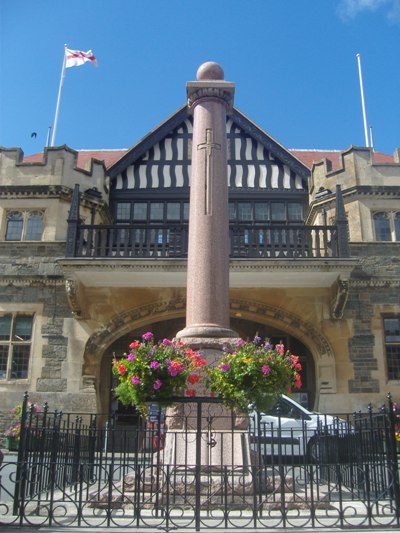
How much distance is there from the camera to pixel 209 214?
809 centimetres

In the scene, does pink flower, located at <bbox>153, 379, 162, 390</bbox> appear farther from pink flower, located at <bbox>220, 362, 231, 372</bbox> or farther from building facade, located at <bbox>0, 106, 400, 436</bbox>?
building facade, located at <bbox>0, 106, 400, 436</bbox>

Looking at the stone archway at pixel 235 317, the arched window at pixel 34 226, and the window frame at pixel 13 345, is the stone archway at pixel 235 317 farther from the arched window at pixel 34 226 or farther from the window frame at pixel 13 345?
the arched window at pixel 34 226

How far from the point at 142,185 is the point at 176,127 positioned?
2.41m

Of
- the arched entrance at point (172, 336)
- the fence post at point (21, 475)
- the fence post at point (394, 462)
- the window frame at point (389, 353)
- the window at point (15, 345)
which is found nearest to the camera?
the fence post at point (394, 462)

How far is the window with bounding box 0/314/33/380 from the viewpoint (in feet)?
46.9

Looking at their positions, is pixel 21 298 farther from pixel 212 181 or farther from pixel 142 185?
pixel 212 181

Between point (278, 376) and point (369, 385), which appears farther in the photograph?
point (369, 385)

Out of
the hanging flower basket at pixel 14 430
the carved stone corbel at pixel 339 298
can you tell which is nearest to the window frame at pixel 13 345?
the hanging flower basket at pixel 14 430

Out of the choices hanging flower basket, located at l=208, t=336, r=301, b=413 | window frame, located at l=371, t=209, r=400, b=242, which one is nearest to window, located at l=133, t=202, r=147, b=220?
window frame, located at l=371, t=209, r=400, b=242

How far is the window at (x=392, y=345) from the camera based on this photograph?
14180 millimetres

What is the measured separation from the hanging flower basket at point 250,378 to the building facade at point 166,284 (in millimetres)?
7272

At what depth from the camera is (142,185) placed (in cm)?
1762

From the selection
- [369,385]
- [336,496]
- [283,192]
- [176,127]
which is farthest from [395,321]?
[176,127]

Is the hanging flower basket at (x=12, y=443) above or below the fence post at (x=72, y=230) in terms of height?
below
